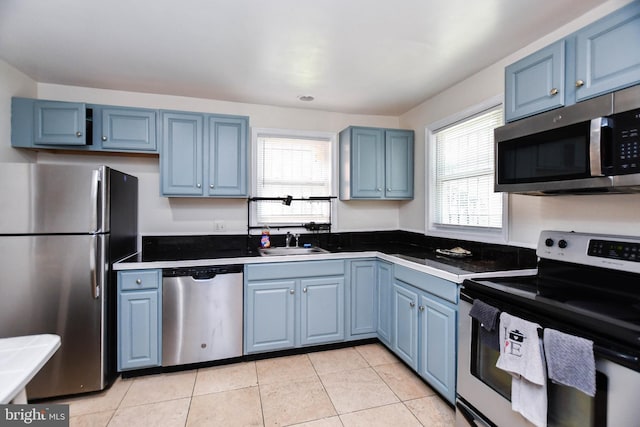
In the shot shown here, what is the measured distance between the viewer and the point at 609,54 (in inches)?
54.3

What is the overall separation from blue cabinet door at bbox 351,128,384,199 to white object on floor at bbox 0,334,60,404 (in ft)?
→ 8.64

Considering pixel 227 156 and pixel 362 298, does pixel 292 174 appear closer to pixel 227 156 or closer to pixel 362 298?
pixel 227 156

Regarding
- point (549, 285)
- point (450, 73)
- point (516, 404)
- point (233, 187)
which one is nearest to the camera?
point (516, 404)

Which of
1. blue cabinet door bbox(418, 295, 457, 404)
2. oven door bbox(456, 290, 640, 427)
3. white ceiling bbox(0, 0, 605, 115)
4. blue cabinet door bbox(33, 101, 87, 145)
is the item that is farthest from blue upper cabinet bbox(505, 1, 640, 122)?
blue cabinet door bbox(33, 101, 87, 145)

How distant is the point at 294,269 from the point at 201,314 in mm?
832

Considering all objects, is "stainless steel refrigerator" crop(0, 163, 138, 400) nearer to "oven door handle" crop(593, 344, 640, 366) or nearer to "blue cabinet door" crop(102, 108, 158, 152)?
"blue cabinet door" crop(102, 108, 158, 152)

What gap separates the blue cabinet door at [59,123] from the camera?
2471 mm

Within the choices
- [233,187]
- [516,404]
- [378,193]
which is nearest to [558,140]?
[516,404]

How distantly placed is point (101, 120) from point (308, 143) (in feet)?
6.26

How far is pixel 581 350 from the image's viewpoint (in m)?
1.12

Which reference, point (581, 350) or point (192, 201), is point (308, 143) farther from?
point (581, 350)

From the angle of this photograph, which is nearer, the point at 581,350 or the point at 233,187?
the point at 581,350

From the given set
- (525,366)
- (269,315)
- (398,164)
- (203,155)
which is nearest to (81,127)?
(203,155)

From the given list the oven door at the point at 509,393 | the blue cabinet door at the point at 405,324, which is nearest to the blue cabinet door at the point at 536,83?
the oven door at the point at 509,393
